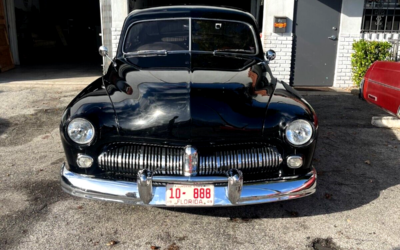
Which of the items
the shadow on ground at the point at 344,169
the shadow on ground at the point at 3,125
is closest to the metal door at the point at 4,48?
the shadow on ground at the point at 3,125

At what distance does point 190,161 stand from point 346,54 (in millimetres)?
7127

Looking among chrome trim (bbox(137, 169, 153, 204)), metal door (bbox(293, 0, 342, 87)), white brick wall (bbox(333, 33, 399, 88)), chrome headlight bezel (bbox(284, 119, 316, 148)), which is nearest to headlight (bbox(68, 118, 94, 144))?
chrome trim (bbox(137, 169, 153, 204))

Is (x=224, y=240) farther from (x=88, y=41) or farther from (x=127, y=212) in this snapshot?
(x=88, y=41)

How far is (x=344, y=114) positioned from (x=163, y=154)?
4786 millimetres

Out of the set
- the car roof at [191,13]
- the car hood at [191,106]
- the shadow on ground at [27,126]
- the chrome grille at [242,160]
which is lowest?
the shadow on ground at [27,126]

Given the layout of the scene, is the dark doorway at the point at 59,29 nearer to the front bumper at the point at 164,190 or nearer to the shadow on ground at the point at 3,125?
the shadow on ground at the point at 3,125

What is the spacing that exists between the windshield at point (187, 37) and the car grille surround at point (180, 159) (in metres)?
1.46

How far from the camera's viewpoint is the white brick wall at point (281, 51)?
8.66m

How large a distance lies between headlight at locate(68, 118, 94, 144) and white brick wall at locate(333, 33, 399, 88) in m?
7.31

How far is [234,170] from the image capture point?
112 inches

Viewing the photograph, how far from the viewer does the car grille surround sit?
2900 mm

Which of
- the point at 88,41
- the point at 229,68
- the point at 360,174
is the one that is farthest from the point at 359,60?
the point at 88,41

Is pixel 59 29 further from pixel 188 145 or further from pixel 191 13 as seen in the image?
pixel 188 145

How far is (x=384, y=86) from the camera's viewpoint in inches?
235
